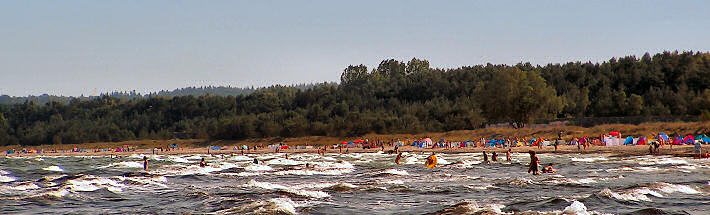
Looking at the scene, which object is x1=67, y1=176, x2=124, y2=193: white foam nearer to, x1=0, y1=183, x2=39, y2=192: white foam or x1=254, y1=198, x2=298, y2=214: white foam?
x1=0, y1=183, x2=39, y2=192: white foam

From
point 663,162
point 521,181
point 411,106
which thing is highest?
point 411,106

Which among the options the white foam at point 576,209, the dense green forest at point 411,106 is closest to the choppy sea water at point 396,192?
the white foam at point 576,209

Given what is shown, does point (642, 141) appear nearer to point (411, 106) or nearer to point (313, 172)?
point (313, 172)

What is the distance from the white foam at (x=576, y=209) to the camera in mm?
16948

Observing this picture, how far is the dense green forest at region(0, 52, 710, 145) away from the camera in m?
78.4

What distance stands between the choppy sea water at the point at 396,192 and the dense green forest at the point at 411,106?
4235 centimetres

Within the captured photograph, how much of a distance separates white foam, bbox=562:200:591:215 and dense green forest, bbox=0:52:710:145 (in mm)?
58607

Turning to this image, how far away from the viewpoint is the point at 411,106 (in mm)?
102688

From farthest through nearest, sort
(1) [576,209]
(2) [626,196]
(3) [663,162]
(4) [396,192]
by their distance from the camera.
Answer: (3) [663,162] < (4) [396,192] < (2) [626,196] < (1) [576,209]

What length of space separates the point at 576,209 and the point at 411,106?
85.3m

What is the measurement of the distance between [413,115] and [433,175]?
62.9m

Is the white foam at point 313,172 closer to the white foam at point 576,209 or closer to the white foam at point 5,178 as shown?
the white foam at point 5,178

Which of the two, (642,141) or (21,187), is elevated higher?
(642,141)

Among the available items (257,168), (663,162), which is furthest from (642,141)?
(257,168)
